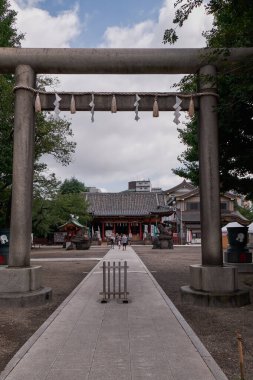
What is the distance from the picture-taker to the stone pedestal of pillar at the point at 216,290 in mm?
8320

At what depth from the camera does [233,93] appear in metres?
9.21

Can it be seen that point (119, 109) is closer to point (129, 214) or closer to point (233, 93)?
point (233, 93)

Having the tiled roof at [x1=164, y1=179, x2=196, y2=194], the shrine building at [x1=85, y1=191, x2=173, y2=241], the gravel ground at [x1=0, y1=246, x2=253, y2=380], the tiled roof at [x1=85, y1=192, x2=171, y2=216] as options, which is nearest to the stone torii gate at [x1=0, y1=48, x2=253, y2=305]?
the gravel ground at [x1=0, y1=246, x2=253, y2=380]

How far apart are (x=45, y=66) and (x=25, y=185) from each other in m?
3.24

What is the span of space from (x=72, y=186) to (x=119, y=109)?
61174mm

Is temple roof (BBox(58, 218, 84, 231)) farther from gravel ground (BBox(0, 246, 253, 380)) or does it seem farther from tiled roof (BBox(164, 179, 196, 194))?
gravel ground (BBox(0, 246, 253, 380))

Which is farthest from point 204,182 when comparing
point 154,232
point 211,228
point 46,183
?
point 154,232

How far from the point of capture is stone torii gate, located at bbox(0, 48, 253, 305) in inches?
337

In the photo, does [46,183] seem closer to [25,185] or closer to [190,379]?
[25,185]

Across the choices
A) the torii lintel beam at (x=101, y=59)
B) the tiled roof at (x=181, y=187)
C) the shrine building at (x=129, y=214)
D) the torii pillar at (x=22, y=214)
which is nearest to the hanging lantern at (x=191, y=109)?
the torii lintel beam at (x=101, y=59)

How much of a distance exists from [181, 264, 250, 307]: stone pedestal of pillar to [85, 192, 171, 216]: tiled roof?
37943mm

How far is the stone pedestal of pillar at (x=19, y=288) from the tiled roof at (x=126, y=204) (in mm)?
38305

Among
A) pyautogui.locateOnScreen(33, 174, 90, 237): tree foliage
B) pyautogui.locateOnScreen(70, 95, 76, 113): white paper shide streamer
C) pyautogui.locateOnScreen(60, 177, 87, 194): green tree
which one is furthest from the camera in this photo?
pyautogui.locateOnScreen(60, 177, 87, 194): green tree

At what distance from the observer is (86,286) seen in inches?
442
